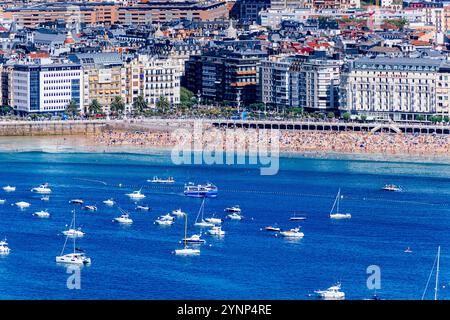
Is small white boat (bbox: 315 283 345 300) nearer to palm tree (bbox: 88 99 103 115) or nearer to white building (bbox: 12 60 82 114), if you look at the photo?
palm tree (bbox: 88 99 103 115)

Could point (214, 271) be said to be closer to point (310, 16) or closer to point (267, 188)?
point (267, 188)

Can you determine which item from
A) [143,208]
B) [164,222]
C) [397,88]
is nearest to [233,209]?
[143,208]

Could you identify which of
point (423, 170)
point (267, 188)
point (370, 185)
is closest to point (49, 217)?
point (267, 188)

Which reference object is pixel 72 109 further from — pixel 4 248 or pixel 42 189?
pixel 4 248

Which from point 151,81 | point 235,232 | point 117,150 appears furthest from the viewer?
point 151,81

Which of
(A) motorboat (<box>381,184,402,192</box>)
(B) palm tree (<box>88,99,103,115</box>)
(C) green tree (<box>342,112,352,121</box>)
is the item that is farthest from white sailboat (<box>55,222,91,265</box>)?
(B) palm tree (<box>88,99,103,115</box>)

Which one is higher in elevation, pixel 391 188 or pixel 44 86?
pixel 44 86

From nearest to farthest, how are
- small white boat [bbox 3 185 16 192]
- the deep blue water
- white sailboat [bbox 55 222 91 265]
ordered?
the deep blue water, white sailboat [bbox 55 222 91 265], small white boat [bbox 3 185 16 192]
